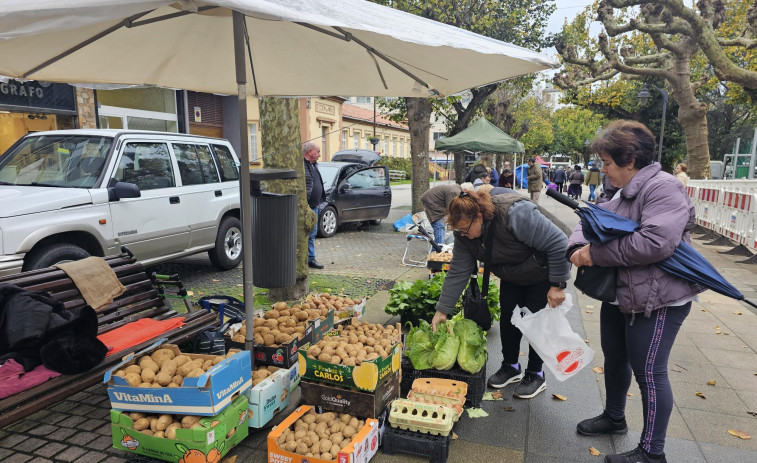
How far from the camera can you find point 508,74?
3.22 m

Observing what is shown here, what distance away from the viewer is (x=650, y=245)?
2.35 m

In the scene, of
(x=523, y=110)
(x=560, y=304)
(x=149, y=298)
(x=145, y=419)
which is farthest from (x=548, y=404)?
(x=523, y=110)

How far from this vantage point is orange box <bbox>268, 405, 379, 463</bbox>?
8.29 feet

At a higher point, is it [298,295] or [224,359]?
[224,359]

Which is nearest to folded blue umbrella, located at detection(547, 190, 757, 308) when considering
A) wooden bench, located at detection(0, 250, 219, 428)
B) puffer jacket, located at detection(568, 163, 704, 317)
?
puffer jacket, located at detection(568, 163, 704, 317)

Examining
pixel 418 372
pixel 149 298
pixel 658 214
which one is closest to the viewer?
pixel 658 214

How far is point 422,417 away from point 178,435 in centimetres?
135

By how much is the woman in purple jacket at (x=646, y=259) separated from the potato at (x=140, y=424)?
8.36 feet

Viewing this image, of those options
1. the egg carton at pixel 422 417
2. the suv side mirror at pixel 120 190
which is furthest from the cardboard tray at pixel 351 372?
the suv side mirror at pixel 120 190

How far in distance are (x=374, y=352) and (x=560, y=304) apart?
1.24m

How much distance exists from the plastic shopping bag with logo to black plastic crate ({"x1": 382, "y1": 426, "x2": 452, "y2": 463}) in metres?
0.87

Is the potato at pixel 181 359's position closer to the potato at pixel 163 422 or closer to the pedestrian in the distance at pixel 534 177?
the potato at pixel 163 422

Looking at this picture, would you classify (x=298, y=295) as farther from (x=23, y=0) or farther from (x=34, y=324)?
(x=23, y=0)

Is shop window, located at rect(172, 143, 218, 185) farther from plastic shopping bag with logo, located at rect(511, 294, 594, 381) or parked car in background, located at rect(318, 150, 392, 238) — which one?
plastic shopping bag with logo, located at rect(511, 294, 594, 381)
